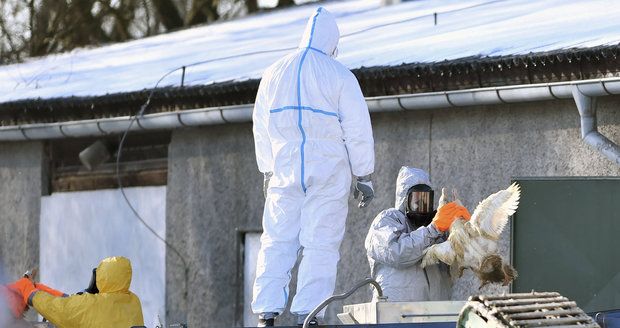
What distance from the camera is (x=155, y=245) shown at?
48.1 ft

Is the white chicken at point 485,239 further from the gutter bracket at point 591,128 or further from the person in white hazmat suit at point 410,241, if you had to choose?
the gutter bracket at point 591,128

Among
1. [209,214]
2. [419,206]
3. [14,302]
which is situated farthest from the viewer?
[209,214]

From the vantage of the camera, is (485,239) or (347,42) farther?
(347,42)

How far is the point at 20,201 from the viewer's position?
16.0 m

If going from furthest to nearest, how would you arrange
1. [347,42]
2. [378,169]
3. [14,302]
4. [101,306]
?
[347,42], [378,169], [14,302], [101,306]

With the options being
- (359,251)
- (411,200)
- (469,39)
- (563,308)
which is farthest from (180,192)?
(563,308)

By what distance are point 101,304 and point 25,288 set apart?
0.52 m

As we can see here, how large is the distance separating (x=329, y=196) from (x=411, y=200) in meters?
0.85

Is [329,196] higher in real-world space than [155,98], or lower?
lower

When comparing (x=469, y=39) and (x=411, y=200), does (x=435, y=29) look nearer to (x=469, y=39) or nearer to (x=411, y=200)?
(x=469, y=39)

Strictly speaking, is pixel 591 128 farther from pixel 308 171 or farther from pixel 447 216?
pixel 308 171

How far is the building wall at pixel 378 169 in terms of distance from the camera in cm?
1138

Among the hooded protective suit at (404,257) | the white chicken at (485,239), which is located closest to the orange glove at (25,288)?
the hooded protective suit at (404,257)

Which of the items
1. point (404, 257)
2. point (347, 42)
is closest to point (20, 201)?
point (347, 42)
